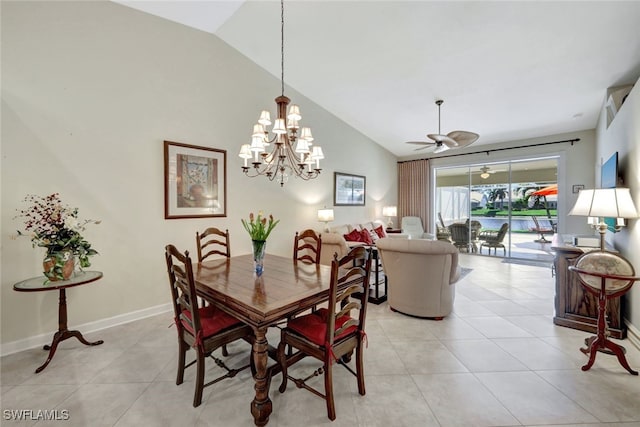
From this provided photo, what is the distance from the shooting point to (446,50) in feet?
10.6

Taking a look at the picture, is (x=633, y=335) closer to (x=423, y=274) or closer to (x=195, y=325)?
(x=423, y=274)

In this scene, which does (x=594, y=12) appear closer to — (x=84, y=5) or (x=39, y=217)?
(x=84, y=5)

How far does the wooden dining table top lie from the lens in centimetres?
151

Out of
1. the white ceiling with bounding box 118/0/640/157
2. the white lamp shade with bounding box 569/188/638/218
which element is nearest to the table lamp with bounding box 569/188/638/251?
the white lamp shade with bounding box 569/188/638/218

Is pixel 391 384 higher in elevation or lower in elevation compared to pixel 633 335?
lower

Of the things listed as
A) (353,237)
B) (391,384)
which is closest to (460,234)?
(353,237)

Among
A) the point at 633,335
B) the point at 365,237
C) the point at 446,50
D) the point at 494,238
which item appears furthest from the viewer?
the point at 494,238

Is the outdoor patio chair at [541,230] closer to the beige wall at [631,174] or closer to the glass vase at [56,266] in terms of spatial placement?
the beige wall at [631,174]

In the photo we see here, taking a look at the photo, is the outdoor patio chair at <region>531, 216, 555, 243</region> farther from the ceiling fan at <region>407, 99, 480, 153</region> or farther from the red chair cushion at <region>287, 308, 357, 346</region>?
the red chair cushion at <region>287, 308, 357, 346</region>

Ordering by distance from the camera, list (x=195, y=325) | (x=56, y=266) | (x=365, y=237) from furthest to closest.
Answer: (x=365, y=237), (x=56, y=266), (x=195, y=325)

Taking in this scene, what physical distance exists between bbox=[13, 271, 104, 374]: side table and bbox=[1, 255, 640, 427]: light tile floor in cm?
11

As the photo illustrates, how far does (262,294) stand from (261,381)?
483 millimetres

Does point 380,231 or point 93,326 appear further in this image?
point 380,231

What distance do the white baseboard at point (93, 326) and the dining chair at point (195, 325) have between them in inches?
60.5
